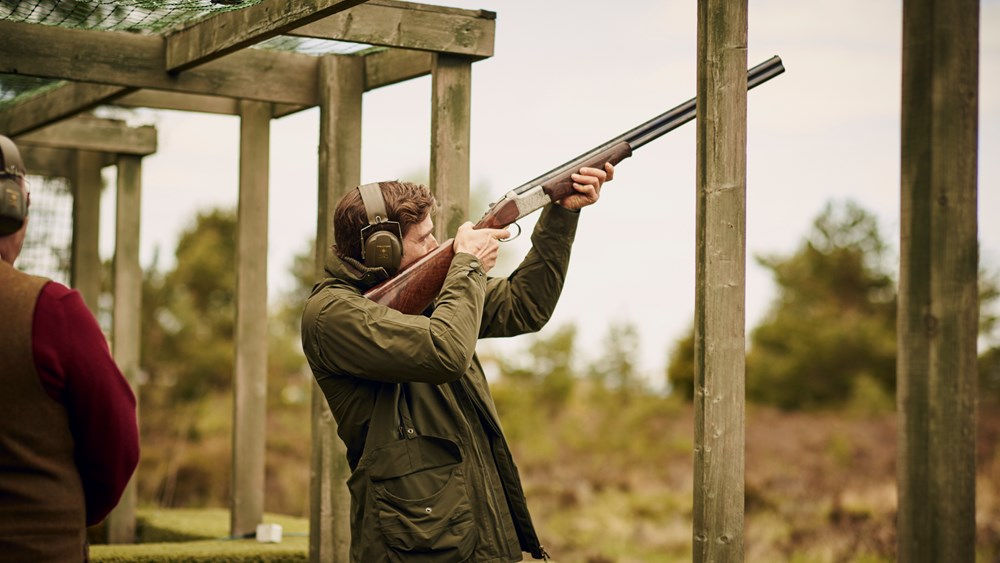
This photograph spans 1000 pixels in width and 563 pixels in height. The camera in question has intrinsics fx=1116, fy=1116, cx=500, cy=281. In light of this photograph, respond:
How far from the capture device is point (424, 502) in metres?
3.15

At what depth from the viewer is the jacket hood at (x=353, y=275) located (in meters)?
3.39

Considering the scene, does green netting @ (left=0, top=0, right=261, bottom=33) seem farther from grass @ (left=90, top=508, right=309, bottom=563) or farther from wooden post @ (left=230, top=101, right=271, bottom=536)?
grass @ (left=90, top=508, right=309, bottom=563)

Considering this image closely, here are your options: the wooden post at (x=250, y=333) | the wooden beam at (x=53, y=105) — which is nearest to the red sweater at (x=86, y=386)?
the wooden beam at (x=53, y=105)

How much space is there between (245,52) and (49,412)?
3.44 metres

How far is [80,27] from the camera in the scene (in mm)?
5328

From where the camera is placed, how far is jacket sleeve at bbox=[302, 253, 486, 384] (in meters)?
3.07

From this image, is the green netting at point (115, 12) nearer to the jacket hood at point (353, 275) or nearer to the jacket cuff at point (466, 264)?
the jacket hood at point (353, 275)

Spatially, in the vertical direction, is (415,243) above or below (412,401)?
above

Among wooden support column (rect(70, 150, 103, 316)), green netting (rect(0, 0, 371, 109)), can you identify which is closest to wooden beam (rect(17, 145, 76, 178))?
wooden support column (rect(70, 150, 103, 316))

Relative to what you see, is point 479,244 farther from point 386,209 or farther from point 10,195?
point 10,195

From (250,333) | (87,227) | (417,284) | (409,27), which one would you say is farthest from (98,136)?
(417,284)

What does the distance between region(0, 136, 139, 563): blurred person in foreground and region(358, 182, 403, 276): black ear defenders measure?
0.93 m

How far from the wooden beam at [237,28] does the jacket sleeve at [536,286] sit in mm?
1042

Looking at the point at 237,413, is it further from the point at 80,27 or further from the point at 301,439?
the point at 301,439
